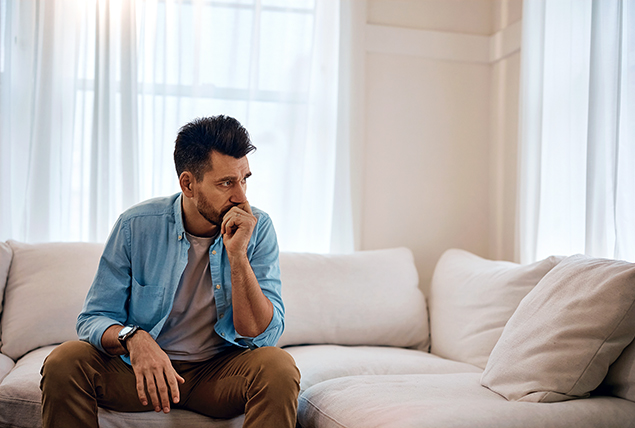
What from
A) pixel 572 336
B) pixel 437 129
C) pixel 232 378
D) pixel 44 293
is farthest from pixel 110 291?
pixel 437 129

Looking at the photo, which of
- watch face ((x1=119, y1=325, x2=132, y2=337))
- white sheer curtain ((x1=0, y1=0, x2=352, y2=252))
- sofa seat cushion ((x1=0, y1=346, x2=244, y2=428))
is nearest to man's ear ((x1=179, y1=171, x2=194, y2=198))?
watch face ((x1=119, y1=325, x2=132, y2=337))

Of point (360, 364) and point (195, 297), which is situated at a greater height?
point (195, 297)

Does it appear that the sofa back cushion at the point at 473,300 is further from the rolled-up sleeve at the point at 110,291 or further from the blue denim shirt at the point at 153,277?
the rolled-up sleeve at the point at 110,291

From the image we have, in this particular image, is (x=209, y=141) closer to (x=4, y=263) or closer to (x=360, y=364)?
(x=360, y=364)

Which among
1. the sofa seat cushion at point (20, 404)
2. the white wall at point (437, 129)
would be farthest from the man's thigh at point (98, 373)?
the white wall at point (437, 129)

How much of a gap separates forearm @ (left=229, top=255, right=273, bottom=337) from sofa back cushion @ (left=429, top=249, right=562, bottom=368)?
935 mm

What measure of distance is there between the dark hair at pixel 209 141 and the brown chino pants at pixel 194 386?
590mm

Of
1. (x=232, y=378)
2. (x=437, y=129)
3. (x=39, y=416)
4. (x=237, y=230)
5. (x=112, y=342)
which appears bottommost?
(x=39, y=416)

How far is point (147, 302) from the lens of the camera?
1685 mm

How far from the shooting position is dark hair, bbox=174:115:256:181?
66.5 inches

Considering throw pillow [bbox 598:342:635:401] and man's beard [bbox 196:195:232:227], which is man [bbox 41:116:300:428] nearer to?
man's beard [bbox 196:195:232:227]

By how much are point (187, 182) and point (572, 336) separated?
3.98 feet

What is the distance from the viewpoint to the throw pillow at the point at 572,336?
4.67 ft

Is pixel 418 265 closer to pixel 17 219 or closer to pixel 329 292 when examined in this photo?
pixel 329 292
